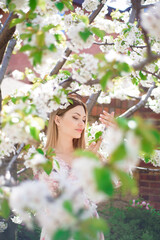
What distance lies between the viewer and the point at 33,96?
1428 mm

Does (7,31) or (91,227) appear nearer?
(91,227)

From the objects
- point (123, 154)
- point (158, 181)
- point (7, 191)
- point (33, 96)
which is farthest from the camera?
point (158, 181)

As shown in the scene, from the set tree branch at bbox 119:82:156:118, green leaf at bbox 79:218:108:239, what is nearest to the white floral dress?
green leaf at bbox 79:218:108:239

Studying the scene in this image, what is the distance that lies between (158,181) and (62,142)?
325cm

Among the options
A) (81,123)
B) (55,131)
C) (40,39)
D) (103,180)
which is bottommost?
(55,131)

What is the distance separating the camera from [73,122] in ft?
7.89

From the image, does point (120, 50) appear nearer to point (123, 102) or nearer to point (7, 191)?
point (7, 191)

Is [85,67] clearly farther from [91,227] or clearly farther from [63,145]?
[63,145]

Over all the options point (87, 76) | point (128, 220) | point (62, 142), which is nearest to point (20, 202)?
point (87, 76)

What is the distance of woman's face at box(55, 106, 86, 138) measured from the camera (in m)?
2.40

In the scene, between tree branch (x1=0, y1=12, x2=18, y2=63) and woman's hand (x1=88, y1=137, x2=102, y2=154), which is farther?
woman's hand (x1=88, y1=137, x2=102, y2=154)

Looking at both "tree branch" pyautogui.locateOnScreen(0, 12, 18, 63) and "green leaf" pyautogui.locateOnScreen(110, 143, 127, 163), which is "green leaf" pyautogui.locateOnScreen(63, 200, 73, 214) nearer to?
"green leaf" pyautogui.locateOnScreen(110, 143, 127, 163)

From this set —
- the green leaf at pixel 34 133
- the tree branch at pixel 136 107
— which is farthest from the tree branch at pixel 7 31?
the tree branch at pixel 136 107

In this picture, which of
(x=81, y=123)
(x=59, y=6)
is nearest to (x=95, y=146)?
(x=81, y=123)
